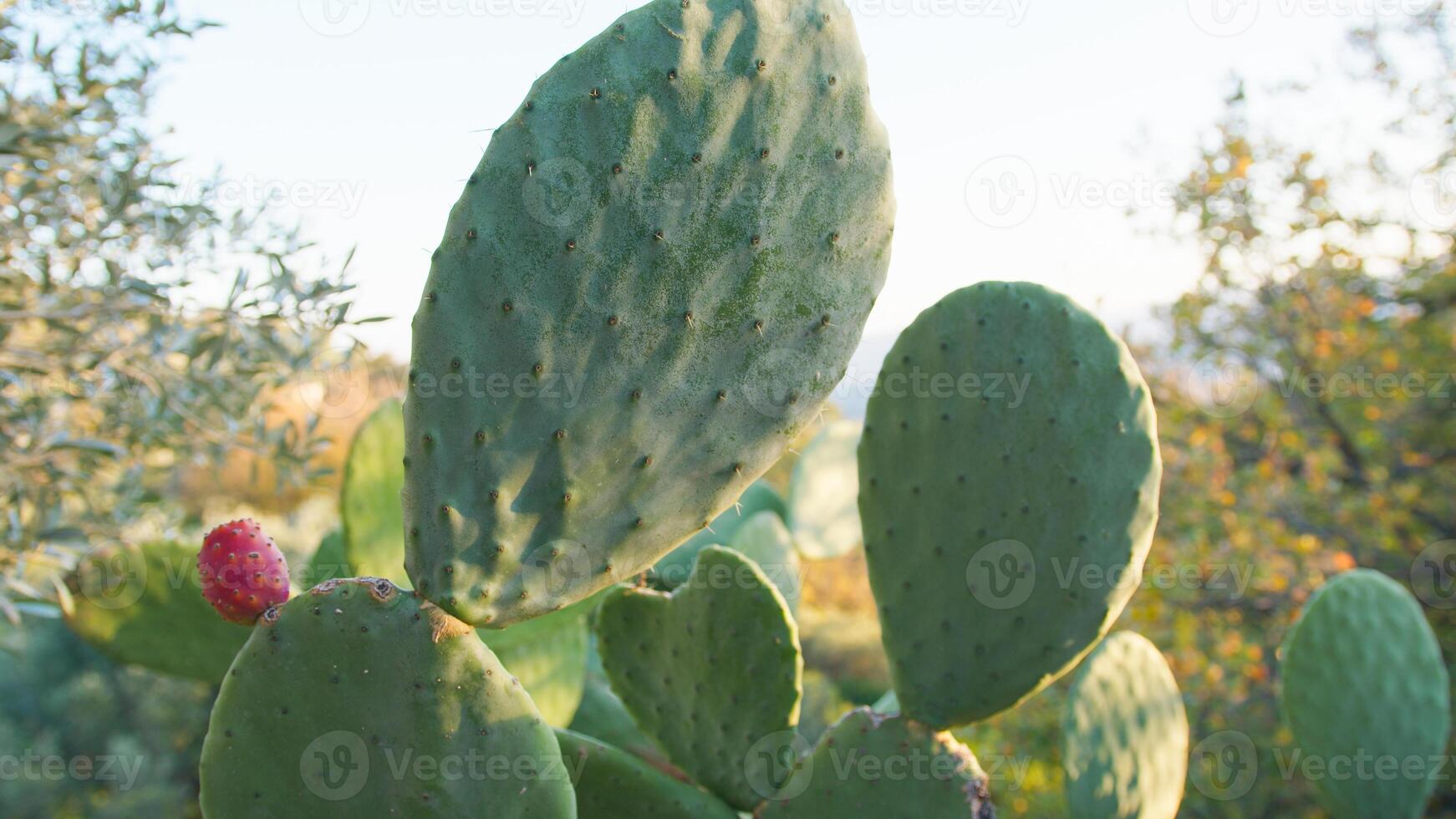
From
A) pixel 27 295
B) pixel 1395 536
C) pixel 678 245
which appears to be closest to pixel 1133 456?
pixel 678 245

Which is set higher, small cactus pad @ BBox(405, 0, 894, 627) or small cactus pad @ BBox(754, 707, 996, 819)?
small cactus pad @ BBox(405, 0, 894, 627)

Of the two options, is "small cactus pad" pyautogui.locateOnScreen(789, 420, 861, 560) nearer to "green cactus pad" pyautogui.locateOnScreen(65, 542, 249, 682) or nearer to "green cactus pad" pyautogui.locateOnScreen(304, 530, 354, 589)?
"green cactus pad" pyautogui.locateOnScreen(304, 530, 354, 589)

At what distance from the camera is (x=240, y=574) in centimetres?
103

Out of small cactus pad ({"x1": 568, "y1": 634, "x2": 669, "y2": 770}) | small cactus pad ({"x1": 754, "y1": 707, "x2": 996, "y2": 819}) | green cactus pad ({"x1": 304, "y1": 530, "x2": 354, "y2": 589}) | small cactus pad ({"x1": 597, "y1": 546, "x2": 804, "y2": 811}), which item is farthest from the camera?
small cactus pad ({"x1": 568, "y1": 634, "x2": 669, "y2": 770})

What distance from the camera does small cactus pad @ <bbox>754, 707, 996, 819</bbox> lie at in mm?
1494

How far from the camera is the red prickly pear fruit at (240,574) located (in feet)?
3.39

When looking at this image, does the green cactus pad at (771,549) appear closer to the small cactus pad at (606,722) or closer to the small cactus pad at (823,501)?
the small cactus pad at (606,722)

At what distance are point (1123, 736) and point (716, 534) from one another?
102 centimetres

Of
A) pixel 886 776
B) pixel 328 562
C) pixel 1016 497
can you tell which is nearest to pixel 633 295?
pixel 1016 497

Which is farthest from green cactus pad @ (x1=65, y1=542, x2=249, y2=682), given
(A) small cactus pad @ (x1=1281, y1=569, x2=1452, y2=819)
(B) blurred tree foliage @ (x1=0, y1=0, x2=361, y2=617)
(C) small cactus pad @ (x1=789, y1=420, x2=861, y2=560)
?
(A) small cactus pad @ (x1=1281, y1=569, x2=1452, y2=819)

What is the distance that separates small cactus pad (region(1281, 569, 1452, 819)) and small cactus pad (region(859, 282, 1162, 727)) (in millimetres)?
1434

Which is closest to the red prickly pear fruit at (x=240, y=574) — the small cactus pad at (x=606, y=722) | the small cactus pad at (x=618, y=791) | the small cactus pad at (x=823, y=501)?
the small cactus pad at (x=618, y=791)

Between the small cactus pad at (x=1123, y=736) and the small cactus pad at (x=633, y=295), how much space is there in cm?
118

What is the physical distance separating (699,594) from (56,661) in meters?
5.37
